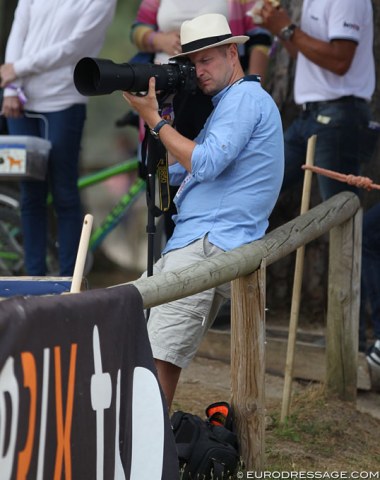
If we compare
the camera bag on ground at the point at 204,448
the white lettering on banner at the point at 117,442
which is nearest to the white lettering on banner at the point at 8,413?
the white lettering on banner at the point at 117,442

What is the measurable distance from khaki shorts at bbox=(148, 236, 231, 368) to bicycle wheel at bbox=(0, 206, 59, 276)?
2749 millimetres

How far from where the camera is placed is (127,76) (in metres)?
3.88

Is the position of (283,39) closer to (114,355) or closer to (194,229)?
(194,229)

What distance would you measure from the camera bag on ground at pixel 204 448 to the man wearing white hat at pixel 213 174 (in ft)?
0.76

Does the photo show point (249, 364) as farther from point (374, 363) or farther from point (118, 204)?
point (118, 204)

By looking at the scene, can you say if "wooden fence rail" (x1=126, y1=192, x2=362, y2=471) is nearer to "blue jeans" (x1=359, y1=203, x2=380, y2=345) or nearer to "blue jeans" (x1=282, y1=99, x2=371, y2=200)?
"blue jeans" (x1=359, y1=203, x2=380, y2=345)

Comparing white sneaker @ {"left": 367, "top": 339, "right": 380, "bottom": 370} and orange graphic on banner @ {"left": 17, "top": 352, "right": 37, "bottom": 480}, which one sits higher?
orange graphic on banner @ {"left": 17, "top": 352, "right": 37, "bottom": 480}

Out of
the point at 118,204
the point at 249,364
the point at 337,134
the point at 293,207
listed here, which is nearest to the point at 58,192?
the point at 118,204

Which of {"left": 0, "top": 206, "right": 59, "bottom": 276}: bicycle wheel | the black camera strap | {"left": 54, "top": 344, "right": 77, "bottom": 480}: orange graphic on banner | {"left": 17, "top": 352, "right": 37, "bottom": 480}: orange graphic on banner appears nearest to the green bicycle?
{"left": 0, "top": 206, "right": 59, "bottom": 276}: bicycle wheel

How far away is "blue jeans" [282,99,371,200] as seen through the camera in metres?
5.49

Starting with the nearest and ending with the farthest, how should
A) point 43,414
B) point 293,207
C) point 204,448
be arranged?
point 43,414 < point 204,448 < point 293,207

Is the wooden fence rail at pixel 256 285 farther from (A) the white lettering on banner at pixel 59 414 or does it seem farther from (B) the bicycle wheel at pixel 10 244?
(B) the bicycle wheel at pixel 10 244

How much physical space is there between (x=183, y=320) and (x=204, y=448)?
0.46m

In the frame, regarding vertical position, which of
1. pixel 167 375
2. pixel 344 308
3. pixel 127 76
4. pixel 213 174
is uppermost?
pixel 127 76
